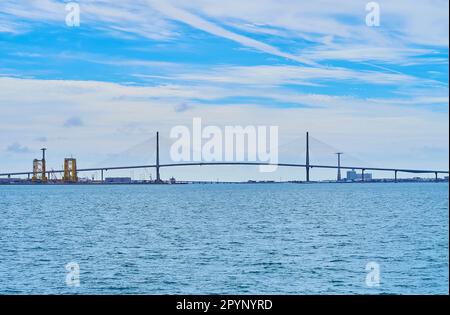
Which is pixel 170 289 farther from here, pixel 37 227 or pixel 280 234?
pixel 37 227

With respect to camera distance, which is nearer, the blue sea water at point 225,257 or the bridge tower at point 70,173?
the blue sea water at point 225,257

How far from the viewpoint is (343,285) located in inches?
587

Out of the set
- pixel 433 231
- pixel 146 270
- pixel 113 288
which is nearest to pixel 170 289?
pixel 113 288

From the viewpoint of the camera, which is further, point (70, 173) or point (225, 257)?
point (70, 173)

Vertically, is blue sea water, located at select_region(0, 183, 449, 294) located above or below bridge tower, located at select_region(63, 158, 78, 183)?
below

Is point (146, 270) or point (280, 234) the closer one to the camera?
point (146, 270)

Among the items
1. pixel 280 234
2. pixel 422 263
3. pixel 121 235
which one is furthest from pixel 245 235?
pixel 422 263

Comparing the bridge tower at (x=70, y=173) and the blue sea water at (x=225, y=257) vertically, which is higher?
the bridge tower at (x=70, y=173)

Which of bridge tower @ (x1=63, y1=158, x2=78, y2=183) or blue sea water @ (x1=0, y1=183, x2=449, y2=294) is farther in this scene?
bridge tower @ (x1=63, y1=158, x2=78, y2=183)
